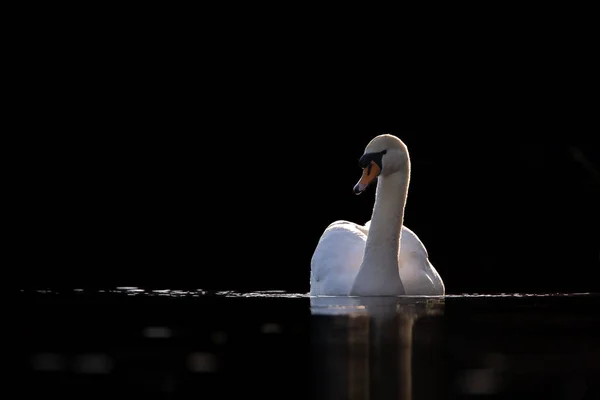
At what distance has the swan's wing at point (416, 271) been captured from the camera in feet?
39.3

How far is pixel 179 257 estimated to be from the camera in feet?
59.6

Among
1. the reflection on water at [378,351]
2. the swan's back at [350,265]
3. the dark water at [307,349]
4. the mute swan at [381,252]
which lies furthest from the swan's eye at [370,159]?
the reflection on water at [378,351]

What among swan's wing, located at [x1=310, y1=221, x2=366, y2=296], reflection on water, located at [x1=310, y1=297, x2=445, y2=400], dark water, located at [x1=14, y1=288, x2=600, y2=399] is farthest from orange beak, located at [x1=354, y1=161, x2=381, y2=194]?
reflection on water, located at [x1=310, y1=297, x2=445, y2=400]

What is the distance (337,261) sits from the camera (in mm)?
12336

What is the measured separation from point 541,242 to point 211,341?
13.4 metres

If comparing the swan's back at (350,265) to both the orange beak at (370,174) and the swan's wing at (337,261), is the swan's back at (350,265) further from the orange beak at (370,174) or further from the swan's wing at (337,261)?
the orange beak at (370,174)

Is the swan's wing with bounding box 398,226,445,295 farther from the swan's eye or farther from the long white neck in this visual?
the swan's eye

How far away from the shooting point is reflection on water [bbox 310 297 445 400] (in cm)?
529

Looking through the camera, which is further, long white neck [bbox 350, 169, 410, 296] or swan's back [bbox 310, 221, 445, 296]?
swan's back [bbox 310, 221, 445, 296]

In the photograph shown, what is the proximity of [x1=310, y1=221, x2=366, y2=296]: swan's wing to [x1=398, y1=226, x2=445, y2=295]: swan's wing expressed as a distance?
0.46 meters

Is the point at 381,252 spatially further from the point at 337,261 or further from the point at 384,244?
the point at 337,261

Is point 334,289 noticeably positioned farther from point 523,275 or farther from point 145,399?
point 145,399

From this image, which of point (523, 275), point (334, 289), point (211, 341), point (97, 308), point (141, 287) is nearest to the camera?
point (211, 341)

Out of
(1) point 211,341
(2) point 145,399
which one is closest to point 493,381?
(2) point 145,399
